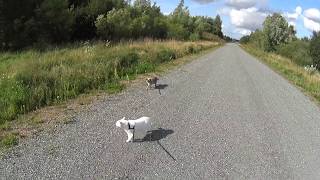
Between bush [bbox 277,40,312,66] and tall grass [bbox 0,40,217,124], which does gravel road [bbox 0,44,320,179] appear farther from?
bush [bbox 277,40,312,66]

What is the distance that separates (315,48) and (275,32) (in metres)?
19.7

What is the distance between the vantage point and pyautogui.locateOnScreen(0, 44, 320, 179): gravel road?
5.65m

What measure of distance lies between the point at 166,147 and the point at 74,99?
11.5 ft

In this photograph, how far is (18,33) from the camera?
73.4ft

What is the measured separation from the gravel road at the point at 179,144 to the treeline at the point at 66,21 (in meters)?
13.1

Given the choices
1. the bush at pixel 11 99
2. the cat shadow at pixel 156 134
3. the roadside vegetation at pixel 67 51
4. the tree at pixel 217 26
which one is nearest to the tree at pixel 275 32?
the roadside vegetation at pixel 67 51

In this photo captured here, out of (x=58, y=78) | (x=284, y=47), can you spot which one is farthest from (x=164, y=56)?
(x=284, y=47)

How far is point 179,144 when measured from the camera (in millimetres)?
6930

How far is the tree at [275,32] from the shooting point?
65.9 metres

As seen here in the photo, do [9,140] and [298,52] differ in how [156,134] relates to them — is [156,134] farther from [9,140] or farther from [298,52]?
[298,52]

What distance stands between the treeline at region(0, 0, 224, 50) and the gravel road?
13.1 m

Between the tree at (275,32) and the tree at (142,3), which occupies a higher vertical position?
the tree at (142,3)

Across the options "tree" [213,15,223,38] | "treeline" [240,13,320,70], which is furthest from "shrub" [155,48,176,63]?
"tree" [213,15,223,38]

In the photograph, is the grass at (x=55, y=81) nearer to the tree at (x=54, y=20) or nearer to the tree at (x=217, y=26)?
the tree at (x=54, y=20)
